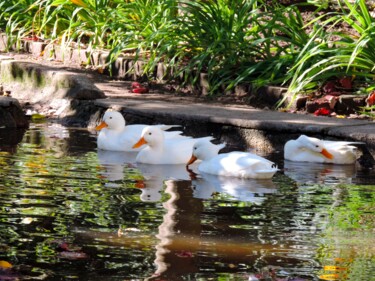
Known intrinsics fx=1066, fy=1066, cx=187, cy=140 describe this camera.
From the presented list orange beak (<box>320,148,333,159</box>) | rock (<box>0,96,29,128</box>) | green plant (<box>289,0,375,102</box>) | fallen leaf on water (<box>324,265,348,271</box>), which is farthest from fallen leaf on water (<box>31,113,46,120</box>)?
fallen leaf on water (<box>324,265,348,271</box>)

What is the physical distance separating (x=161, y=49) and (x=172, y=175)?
4.01 meters

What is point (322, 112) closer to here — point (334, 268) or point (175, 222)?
point (175, 222)

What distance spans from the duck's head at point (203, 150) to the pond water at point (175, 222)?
0.23m

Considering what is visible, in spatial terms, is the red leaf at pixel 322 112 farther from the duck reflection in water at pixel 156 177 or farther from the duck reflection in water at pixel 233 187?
the duck reflection in water at pixel 233 187

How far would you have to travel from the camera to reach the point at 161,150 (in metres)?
9.01

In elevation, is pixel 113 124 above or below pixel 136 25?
below

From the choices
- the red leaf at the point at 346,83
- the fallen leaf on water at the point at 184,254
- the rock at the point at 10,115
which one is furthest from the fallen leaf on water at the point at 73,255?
the red leaf at the point at 346,83

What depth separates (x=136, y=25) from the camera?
1320 cm

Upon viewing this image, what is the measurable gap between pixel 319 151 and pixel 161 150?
4.37 ft

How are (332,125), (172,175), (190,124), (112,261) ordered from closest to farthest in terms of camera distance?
(112,261)
(172,175)
(332,125)
(190,124)

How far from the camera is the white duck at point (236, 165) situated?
26.4 feet

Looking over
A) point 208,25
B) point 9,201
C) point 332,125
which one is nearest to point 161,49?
point 208,25

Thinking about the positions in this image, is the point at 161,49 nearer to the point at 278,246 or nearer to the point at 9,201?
the point at 9,201

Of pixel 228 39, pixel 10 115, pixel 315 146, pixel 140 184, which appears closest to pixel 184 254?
A: pixel 140 184
